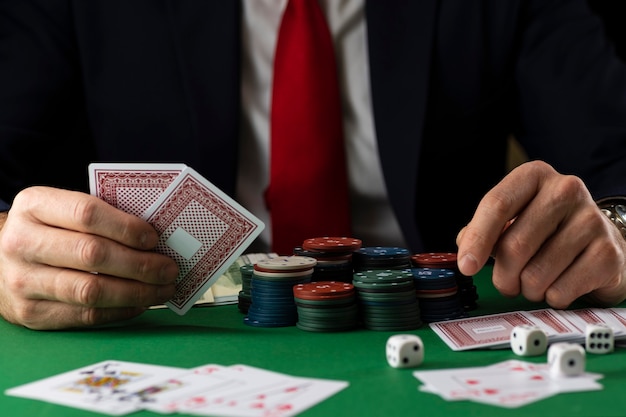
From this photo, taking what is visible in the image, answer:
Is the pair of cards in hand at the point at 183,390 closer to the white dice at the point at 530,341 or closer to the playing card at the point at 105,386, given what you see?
the playing card at the point at 105,386

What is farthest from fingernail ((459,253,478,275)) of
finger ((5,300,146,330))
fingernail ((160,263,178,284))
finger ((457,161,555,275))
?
finger ((5,300,146,330))

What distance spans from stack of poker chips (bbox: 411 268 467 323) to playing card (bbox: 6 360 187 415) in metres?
0.51

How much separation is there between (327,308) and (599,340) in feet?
1.50

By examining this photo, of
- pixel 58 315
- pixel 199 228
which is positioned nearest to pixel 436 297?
pixel 199 228

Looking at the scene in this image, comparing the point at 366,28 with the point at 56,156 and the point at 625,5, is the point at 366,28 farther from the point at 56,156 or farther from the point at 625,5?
the point at 625,5

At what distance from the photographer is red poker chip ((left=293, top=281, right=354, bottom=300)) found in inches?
63.6

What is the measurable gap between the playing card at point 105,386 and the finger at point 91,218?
0.91 feet

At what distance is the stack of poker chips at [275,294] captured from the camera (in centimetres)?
169

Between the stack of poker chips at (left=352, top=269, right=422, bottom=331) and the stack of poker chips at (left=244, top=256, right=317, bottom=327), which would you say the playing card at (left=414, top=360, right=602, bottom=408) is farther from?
the stack of poker chips at (left=244, top=256, right=317, bottom=327)

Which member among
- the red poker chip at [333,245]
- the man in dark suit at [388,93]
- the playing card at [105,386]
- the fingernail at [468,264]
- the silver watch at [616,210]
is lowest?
the playing card at [105,386]

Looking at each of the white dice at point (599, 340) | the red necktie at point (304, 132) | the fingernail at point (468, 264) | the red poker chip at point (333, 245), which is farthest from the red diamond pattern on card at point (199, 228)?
the red necktie at point (304, 132)

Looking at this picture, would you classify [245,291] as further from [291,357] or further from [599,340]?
[599,340]

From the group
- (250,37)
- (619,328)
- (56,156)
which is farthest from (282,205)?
(619,328)

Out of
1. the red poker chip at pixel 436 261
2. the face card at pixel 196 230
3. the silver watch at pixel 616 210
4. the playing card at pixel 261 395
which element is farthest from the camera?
the silver watch at pixel 616 210
